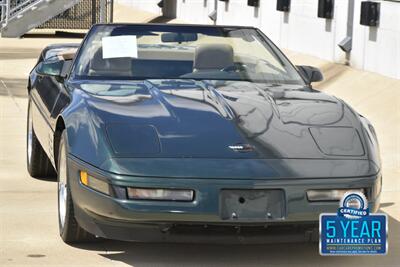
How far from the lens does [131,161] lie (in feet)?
20.2

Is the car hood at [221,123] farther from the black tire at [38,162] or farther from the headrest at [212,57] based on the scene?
the black tire at [38,162]

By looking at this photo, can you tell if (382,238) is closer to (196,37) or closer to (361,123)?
(361,123)

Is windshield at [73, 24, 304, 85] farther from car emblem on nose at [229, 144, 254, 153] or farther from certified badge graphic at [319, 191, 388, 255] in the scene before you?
certified badge graphic at [319, 191, 388, 255]

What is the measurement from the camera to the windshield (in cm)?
776

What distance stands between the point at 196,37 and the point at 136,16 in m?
26.3

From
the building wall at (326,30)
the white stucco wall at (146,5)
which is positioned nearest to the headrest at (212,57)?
the building wall at (326,30)

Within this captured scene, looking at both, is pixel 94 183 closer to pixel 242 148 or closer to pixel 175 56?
pixel 242 148

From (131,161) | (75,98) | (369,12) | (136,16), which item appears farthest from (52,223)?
(136,16)

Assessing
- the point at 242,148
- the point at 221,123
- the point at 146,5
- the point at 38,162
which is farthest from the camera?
the point at 146,5

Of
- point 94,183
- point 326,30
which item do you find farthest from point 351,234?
point 326,30

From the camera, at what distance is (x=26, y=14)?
26.7 meters

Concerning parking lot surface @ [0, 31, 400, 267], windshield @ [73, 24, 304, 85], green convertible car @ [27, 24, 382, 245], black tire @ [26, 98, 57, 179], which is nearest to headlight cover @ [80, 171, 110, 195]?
green convertible car @ [27, 24, 382, 245]

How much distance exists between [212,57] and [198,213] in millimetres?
2144

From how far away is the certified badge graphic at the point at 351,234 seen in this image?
6008 millimetres
